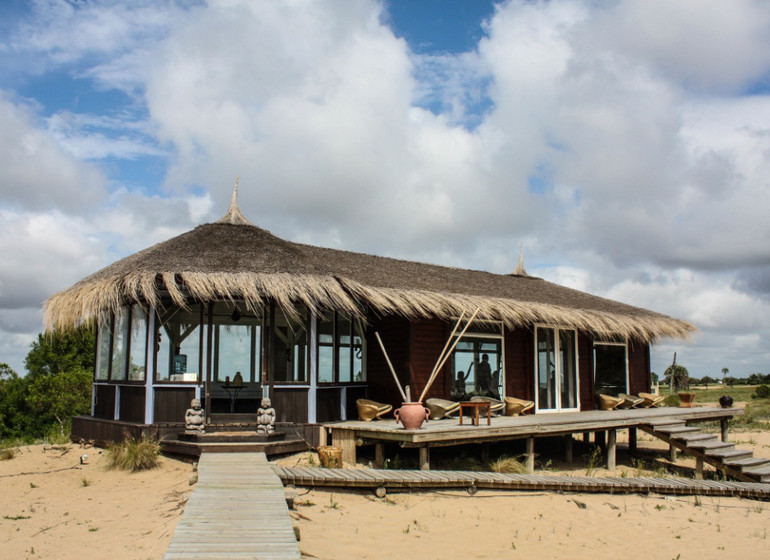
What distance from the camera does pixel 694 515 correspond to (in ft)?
29.7

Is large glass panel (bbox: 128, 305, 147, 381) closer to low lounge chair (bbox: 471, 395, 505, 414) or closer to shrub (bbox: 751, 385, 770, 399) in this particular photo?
low lounge chair (bbox: 471, 395, 505, 414)

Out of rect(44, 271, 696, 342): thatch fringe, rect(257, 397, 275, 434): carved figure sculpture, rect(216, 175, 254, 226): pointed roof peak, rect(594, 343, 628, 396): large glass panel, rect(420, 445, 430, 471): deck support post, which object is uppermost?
rect(216, 175, 254, 226): pointed roof peak

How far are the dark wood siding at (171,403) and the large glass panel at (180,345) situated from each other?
0.79 feet

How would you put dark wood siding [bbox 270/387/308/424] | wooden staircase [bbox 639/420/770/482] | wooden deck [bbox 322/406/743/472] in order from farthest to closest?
wooden staircase [bbox 639/420/770/482], dark wood siding [bbox 270/387/308/424], wooden deck [bbox 322/406/743/472]

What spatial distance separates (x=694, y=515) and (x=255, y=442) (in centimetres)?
612

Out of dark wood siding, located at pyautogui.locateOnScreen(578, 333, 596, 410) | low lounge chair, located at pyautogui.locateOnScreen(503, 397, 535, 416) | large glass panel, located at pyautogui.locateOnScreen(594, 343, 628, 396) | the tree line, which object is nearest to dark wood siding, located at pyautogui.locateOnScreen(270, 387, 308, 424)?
low lounge chair, located at pyautogui.locateOnScreen(503, 397, 535, 416)

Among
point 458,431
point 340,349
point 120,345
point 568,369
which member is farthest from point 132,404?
point 568,369

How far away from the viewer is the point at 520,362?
14.8 metres

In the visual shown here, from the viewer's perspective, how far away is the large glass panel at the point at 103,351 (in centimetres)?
1259

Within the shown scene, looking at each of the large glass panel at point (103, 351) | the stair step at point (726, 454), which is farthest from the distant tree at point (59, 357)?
the stair step at point (726, 454)

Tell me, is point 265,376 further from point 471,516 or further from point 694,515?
point 694,515

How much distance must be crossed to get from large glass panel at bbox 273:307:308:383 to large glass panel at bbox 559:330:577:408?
6.14m

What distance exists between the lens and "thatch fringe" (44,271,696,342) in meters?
10.6

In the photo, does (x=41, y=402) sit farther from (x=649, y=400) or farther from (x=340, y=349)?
(x=649, y=400)
